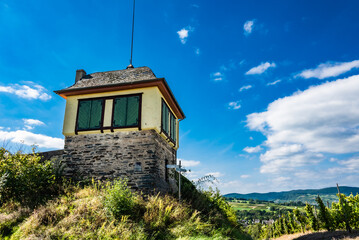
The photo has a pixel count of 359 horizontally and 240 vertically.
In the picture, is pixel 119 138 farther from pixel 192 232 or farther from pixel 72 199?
pixel 192 232

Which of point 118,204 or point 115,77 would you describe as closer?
point 118,204

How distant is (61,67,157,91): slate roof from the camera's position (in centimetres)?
1240

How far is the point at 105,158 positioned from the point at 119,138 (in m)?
1.13

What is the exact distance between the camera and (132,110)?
11.7 metres

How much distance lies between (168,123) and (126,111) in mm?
2624

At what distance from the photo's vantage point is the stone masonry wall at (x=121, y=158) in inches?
426

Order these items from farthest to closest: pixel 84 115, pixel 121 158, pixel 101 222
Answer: pixel 84 115
pixel 121 158
pixel 101 222

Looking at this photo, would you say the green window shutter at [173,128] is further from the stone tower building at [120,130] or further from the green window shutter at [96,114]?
the green window shutter at [96,114]

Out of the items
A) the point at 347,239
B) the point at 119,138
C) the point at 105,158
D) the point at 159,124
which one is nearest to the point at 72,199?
the point at 105,158

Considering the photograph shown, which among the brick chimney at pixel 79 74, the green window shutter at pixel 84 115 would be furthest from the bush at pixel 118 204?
the brick chimney at pixel 79 74

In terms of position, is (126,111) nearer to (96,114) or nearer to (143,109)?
(143,109)

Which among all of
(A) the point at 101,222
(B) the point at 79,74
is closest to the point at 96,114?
(B) the point at 79,74

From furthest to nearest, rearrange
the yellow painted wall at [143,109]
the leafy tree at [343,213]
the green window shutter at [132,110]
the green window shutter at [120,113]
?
1. the leafy tree at [343,213]
2. the green window shutter at [120,113]
3. the green window shutter at [132,110]
4. the yellow painted wall at [143,109]

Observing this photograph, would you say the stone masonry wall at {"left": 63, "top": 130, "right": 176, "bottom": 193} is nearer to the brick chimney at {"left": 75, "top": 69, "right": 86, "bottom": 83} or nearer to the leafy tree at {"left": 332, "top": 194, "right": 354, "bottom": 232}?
the brick chimney at {"left": 75, "top": 69, "right": 86, "bottom": 83}
